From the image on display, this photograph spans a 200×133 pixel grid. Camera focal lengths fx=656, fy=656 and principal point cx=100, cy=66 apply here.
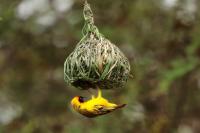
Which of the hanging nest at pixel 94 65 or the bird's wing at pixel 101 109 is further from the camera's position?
the hanging nest at pixel 94 65

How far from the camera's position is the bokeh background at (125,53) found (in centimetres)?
789

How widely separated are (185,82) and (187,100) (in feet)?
0.99

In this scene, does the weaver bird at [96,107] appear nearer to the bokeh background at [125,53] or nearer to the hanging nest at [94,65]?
the hanging nest at [94,65]

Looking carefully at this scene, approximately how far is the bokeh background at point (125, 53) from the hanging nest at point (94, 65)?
2117 millimetres

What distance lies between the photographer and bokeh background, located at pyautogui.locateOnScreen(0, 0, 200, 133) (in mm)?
7887

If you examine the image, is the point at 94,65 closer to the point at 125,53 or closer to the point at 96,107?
the point at 96,107

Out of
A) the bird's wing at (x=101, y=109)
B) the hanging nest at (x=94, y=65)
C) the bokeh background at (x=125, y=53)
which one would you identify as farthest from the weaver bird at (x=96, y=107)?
the bokeh background at (x=125, y=53)

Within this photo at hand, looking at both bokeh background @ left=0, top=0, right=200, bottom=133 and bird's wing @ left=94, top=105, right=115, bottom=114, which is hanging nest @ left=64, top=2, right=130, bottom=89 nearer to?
bird's wing @ left=94, top=105, right=115, bottom=114

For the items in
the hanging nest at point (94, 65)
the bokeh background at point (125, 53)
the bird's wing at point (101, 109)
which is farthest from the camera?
the bokeh background at point (125, 53)

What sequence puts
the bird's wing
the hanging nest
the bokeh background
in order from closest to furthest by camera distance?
1. the bird's wing
2. the hanging nest
3. the bokeh background

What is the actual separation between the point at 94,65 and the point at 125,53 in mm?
3348

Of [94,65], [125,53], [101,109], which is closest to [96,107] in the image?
[101,109]

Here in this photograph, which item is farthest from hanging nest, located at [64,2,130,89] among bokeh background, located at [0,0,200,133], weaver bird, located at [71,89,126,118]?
bokeh background, located at [0,0,200,133]

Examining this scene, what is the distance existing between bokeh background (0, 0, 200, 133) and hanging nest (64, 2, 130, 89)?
2.12m
